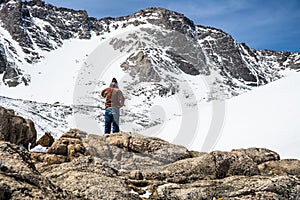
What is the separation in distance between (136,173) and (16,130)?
9.17 meters

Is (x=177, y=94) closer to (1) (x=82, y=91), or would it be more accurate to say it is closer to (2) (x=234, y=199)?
(1) (x=82, y=91)

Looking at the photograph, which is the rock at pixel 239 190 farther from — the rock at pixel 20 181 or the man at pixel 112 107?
the man at pixel 112 107

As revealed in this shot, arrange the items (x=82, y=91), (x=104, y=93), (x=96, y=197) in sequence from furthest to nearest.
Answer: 1. (x=82, y=91)
2. (x=104, y=93)
3. (x=96, y=197)

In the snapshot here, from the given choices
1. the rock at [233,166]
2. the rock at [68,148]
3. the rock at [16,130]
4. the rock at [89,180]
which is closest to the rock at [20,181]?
the rock at [89,180]

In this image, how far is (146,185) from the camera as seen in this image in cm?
754

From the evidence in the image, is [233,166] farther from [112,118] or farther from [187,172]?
[112,118]

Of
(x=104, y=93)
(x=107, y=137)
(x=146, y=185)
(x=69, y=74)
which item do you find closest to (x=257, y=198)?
(x=146, y=185)

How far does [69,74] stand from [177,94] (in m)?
→ 55.8

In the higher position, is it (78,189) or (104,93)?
(104,93)

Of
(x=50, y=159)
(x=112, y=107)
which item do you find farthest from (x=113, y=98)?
(x=50, y=159)

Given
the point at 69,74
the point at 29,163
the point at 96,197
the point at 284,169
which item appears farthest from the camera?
the point at 69,74

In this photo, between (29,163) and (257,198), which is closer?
(29,163)

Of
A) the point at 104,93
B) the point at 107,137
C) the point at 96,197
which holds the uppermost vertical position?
the point at 104,93

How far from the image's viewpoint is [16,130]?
50.3 ft
